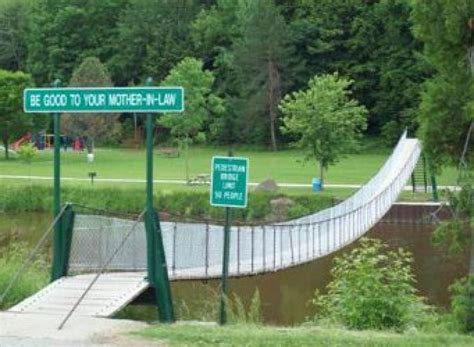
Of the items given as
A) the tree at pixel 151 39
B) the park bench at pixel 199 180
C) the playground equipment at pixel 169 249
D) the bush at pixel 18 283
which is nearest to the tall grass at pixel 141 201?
the park bench at pixel 199 180

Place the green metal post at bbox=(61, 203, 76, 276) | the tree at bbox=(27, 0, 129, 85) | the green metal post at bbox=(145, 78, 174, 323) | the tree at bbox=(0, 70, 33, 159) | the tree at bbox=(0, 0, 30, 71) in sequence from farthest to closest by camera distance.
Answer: the tree at bbox=(0, 0, 30, 71) → the tree at bbox=(27, 0, 129, 85) → the tree at bbox=(0, 70, 33, 159) → the green metal post at bbox=(61, 203, 76, 276) → the green metal post at bbox=(145, 78, 174, 323)

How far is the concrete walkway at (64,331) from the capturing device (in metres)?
7.52

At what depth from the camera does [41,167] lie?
47.1 m

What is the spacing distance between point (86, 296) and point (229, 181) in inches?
83.8

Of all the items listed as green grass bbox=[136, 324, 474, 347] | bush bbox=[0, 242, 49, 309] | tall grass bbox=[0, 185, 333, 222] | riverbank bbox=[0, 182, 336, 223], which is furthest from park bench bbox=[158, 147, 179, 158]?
green grass bbox=[136, 324, 474, 347]

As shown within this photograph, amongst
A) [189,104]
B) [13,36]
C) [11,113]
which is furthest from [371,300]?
Result: [13,36]

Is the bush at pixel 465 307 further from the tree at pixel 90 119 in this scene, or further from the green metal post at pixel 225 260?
the tree at pixel 90 119

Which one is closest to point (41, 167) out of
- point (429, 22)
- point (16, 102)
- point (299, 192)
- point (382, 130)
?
point (16, 102)

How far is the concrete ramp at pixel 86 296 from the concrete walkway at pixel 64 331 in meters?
0.31

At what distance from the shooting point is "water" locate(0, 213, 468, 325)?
15934 millimetres

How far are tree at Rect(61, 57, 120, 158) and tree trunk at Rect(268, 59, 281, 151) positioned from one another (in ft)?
40.8

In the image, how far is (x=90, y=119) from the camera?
52.3 metres

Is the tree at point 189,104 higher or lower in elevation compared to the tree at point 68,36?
lower

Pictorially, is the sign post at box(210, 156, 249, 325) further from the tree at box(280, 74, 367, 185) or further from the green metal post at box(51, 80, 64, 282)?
the tree at box(280, 74, 367, 185)
